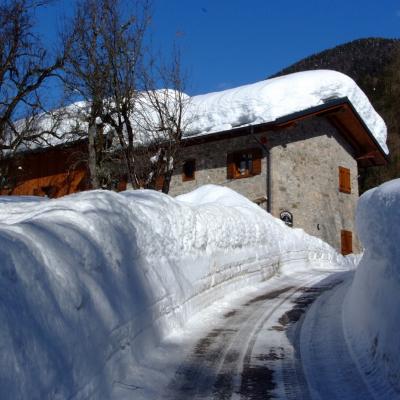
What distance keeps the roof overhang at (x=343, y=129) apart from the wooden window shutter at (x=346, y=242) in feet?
14.7

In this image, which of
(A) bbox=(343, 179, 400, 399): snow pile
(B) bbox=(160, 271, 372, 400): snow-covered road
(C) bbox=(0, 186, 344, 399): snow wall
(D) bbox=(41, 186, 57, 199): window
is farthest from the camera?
(D) bbox=(41, 186, 57, 199): window

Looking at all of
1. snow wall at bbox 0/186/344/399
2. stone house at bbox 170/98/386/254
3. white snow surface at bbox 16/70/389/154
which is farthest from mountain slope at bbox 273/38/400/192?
snow wall at bbox 0/186/344/399

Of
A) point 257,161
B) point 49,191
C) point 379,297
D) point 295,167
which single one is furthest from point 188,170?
point 379,297

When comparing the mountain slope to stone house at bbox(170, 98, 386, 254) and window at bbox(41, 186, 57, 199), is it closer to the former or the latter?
stone house at bbox(170, 98, 386, 254)

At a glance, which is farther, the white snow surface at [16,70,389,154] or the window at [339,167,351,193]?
the window at [339,167,351,193]

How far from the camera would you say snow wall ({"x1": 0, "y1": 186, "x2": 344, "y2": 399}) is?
3168 millimetres

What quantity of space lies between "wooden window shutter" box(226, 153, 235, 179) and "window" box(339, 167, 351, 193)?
18.5 feet

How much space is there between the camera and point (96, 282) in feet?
15.1

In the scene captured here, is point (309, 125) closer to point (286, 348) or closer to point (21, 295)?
point (286, 348)

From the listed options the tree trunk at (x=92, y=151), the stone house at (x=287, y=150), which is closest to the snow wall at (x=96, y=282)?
the tree trunk at (x=92, y=151)

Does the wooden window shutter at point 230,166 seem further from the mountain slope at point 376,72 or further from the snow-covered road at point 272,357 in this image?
the mountain slope at point 376,72

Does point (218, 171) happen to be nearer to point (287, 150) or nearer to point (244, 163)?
point (244, 163)

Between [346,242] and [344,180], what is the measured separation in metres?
2.90

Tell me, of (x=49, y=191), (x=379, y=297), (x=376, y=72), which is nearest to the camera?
(x=379, y=297)
